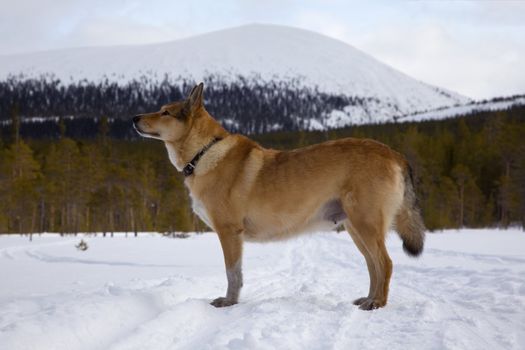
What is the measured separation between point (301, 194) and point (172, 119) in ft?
6.89

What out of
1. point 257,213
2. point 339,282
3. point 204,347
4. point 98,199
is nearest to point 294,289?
point 339,282

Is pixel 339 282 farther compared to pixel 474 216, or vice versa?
pixel 474 216

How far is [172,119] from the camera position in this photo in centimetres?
629

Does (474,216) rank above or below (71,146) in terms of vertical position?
below

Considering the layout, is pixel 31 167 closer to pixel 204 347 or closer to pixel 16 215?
pixel 16 215

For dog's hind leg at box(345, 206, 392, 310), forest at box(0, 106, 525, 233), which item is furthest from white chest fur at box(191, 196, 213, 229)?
forest at box(0, 106, 525, 233)

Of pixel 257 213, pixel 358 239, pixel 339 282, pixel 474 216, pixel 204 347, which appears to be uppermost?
pixel 257 213

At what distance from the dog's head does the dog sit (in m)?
0.01

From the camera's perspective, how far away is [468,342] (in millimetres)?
3781

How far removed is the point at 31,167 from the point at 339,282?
6021 centimetres

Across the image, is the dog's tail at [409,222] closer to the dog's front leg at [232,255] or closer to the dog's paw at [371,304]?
the dog's paw at [371,304]

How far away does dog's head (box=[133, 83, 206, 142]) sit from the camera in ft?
20.4

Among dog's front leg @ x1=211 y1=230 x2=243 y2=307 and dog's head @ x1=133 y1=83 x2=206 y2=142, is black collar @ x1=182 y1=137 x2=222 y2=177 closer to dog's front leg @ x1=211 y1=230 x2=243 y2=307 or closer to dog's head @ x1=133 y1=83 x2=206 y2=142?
dog's head @ x1=133 y1=83 x2=206 y2=142

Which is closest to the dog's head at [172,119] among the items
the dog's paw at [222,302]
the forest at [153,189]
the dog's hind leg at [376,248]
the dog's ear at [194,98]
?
the dog's ear at [194,98]
